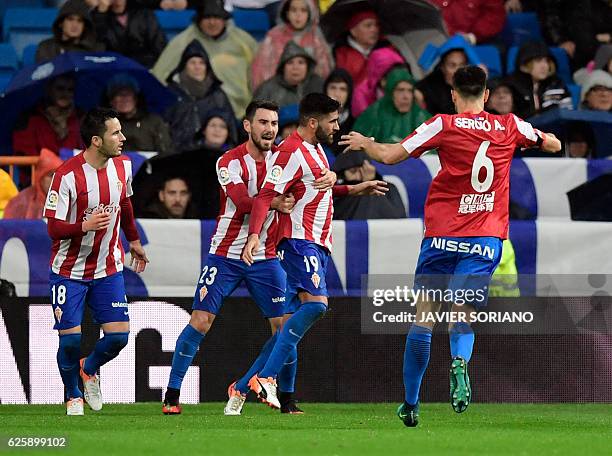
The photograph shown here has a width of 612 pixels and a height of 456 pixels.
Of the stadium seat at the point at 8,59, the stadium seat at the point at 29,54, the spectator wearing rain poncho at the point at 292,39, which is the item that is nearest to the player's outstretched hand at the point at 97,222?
the spectator wearing rain poncho at the point at 292,39

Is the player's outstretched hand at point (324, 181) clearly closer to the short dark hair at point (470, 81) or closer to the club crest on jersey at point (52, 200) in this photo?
the short dark hair at point (470, 81)

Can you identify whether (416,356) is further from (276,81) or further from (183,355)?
(276,81)

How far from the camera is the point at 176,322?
464 inches

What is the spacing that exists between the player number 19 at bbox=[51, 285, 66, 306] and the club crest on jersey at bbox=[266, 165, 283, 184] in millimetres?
1637

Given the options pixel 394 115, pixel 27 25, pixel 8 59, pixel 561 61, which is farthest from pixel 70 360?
pixel 561 61

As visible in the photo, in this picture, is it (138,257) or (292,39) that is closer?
(138,257)

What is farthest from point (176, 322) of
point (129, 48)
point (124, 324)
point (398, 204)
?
point (129, 48)

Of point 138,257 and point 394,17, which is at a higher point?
point 394,17

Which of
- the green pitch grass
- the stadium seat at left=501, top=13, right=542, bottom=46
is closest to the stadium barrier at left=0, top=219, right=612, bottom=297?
the green pitch grass

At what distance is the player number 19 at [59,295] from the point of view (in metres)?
10.2

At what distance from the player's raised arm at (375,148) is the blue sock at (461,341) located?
1105mm

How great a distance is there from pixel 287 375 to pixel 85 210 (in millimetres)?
1837

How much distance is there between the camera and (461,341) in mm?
8852

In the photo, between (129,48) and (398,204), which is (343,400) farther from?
(129,48)
